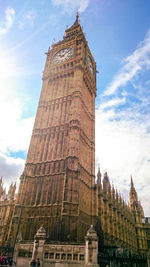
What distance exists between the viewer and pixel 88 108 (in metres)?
44.9

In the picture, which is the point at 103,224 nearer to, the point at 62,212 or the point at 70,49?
the point at 62,212

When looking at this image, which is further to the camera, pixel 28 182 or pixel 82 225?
pixel 28 182

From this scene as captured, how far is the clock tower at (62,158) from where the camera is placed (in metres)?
28.3

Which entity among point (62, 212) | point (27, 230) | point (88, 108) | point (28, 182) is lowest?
point (27, 230)

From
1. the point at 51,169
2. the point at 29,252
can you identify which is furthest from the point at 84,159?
the point at 29,252

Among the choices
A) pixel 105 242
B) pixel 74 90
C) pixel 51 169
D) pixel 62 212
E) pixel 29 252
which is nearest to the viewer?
pixel 29 252

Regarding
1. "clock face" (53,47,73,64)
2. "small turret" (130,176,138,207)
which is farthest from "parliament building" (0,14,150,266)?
"small turret" (130,176,138,207)

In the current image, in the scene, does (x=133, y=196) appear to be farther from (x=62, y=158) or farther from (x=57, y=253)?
(x=57, y=253)

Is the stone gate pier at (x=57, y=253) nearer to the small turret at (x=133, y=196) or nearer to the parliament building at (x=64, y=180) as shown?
the parliament building at (x=64, y=180)

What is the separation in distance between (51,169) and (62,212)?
7208mm

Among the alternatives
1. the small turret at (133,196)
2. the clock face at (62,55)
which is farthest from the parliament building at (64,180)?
the small turret at (133,196)

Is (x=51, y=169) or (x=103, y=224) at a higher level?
(x=51, y=169)

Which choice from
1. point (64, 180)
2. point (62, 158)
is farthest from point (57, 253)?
point (62, 158)

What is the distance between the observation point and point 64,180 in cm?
2992
